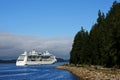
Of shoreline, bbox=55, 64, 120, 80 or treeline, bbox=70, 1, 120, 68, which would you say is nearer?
shoreline, bbox=55, 64, 120, 80

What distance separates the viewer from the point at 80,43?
442ft

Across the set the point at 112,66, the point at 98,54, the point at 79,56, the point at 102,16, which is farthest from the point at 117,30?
the point at 79,56

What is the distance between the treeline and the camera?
77.2 meters

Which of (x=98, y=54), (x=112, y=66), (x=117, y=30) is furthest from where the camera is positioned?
(x=98, y=54)

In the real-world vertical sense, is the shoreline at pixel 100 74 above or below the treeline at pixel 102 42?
below

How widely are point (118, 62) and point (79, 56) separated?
185 feet

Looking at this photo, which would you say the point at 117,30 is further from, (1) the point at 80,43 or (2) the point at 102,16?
(1) the point at 80,43

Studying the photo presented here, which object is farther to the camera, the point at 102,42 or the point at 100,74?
the point at 102,42

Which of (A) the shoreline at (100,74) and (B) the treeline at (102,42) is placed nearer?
(A) the shoreline at (100,74)

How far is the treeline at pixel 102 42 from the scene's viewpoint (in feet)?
253

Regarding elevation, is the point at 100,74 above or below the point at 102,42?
below

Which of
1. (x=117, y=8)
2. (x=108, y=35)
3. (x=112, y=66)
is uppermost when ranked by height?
(x=117, y=8)

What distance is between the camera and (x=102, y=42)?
Answer: 9275 centimetres

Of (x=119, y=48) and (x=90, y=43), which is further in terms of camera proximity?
(x=90, y=43)
